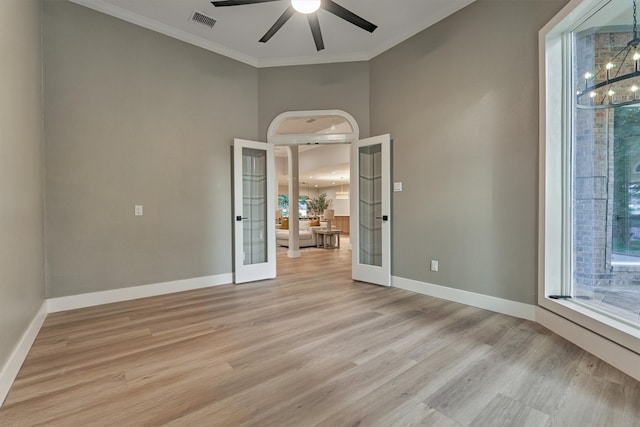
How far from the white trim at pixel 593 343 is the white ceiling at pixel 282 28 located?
3.38 metres

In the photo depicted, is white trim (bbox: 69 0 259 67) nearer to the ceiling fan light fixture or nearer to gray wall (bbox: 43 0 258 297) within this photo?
gray wall (bbox: 43 0 258 297)

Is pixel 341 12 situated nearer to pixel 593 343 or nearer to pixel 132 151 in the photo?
pixel 132 151

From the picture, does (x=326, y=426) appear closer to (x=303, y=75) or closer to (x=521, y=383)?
(x=521, y=383)

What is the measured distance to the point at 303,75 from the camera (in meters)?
4.63

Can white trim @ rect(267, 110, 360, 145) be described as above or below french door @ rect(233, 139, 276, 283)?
above

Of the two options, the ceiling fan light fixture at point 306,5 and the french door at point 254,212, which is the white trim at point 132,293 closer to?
the french door at point 254,212

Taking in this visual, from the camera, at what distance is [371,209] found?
453 centimetres

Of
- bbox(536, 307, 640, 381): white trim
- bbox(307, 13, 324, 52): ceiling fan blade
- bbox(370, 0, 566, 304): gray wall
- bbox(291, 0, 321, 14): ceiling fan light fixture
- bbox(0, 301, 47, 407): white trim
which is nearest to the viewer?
bbox(0, 301, 47, 407): white trim

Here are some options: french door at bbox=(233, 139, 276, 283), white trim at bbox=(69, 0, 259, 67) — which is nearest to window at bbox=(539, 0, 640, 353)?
french door at bbox=(233, 139, 276, 283)

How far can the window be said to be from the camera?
2.27 meters

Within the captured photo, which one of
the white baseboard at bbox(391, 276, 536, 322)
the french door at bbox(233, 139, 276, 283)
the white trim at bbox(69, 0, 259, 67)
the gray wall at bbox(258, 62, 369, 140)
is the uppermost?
the white trim at bbox(69, 0, 259, 67)

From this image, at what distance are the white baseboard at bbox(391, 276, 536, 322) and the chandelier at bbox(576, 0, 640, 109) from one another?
6.14ft

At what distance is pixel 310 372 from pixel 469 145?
2.86 meters

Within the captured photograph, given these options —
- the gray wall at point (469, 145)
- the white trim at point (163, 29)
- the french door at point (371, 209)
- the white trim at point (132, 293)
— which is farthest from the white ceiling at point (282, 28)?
the white trim at point (132, 293)
